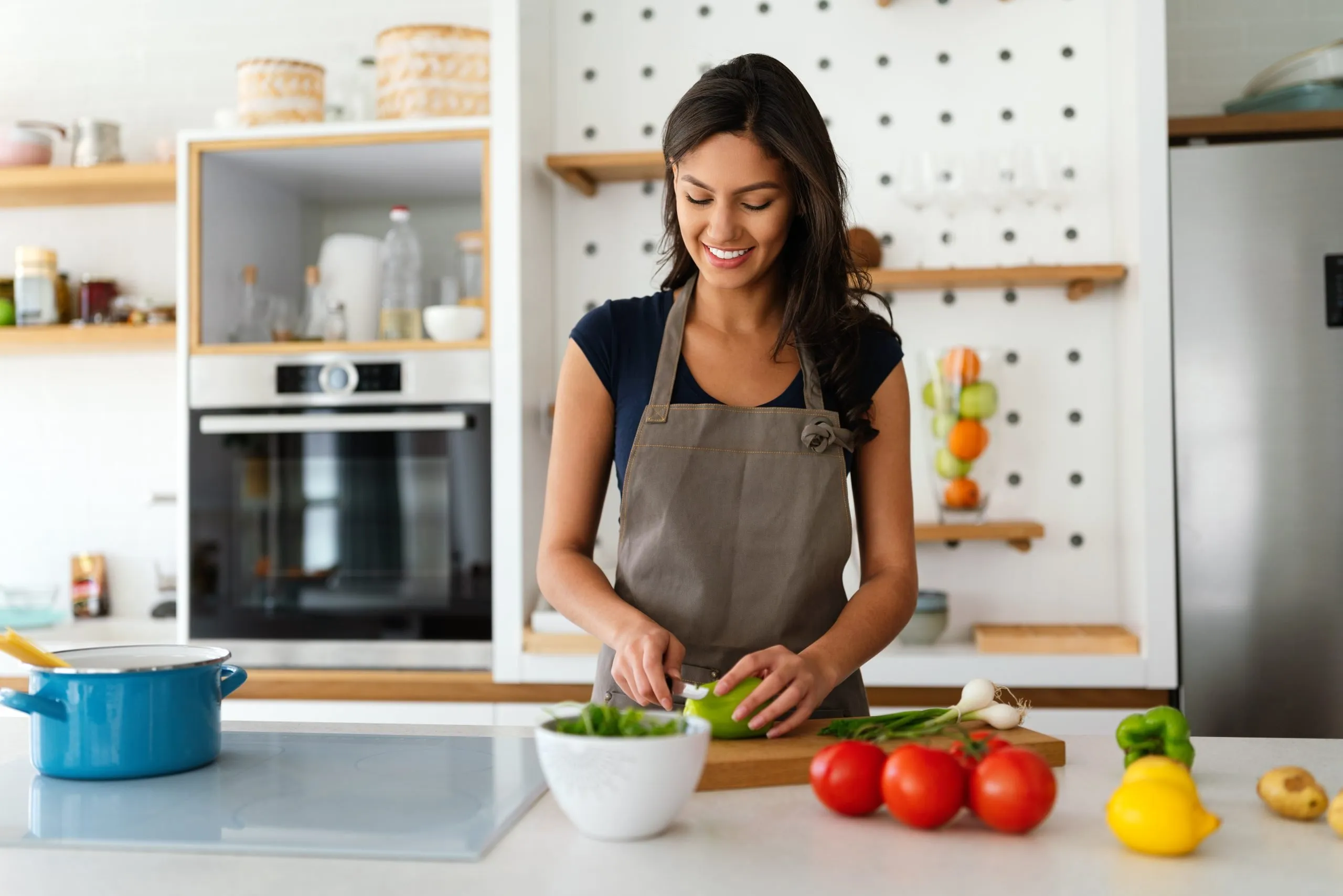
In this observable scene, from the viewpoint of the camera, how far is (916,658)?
2.39 metres

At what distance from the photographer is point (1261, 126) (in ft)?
8.18

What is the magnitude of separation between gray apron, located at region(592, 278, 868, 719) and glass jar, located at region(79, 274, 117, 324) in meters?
2.01

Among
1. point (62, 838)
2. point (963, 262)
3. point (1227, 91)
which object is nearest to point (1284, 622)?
point (963, 262)

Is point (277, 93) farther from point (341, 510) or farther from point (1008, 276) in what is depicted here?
point (1008, 276)

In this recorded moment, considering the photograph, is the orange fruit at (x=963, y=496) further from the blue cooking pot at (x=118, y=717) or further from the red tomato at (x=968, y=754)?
the blue cooking pot at (x=118, y=717)

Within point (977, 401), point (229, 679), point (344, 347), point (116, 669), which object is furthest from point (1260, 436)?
point (116, 669)

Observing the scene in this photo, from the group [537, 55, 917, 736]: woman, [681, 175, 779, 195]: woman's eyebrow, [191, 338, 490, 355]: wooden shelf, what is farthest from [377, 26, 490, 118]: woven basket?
[681, 175, 779, 195]: woman's eyebrow

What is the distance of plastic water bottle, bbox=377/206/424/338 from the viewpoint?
8.64 feet

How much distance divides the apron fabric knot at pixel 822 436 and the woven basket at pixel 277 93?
5.59 feet

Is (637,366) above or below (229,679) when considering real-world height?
above

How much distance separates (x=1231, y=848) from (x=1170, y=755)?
0.61 ft

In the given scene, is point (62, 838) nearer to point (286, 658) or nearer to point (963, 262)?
point (286, 658)

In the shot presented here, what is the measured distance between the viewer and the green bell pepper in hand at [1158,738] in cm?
107

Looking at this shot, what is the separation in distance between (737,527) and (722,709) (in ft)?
1.21
